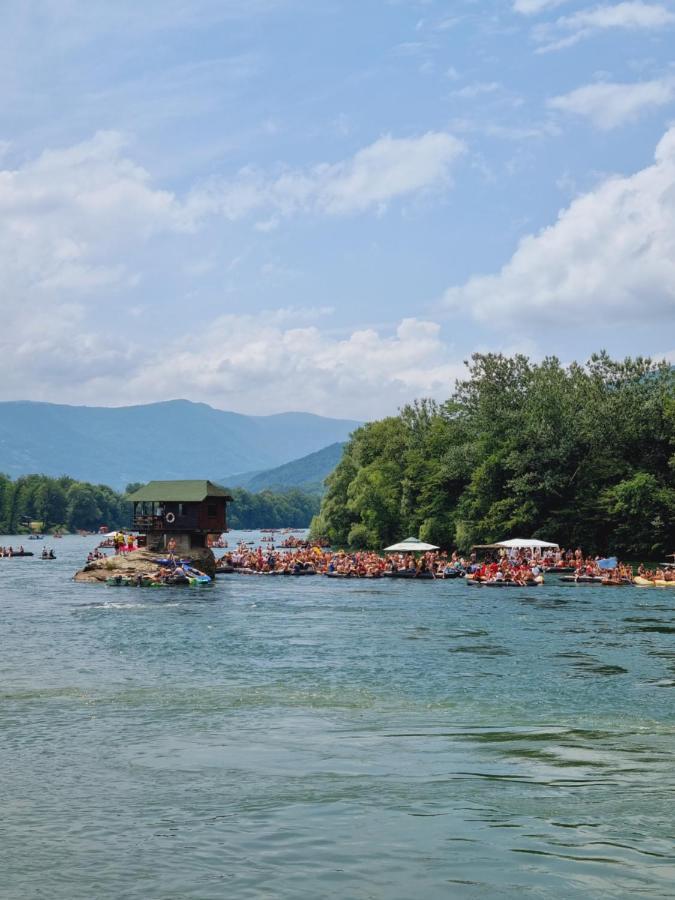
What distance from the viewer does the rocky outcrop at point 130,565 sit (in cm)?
6512

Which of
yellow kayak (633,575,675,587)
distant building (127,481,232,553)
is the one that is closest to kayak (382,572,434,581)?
distant building (127,481,232,553)

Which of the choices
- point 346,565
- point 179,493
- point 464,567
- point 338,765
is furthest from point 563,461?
point 338,765

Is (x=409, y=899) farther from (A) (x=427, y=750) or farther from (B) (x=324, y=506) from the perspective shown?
(B) (x=324, y=506)

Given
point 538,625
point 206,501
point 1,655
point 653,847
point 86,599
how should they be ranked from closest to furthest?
point 653,847
point 1,655
point 538,625
point 86,599
point 206,501

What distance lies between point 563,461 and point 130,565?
35253 millimetres

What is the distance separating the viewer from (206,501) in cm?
7319

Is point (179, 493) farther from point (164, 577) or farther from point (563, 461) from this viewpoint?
point (563, 461)

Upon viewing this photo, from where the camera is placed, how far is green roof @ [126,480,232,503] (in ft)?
238

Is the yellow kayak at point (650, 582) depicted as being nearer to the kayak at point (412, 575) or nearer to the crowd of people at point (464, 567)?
the crowd of people at point (464, 567)

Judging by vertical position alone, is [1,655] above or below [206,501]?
below

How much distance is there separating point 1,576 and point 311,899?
2894 inches

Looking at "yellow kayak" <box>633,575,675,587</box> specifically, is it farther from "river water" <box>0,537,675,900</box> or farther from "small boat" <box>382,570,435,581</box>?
"river water" <box>0,537,675,900</box>

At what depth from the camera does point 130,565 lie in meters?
65.7

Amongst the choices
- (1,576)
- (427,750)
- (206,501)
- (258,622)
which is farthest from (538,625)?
(1,576)
